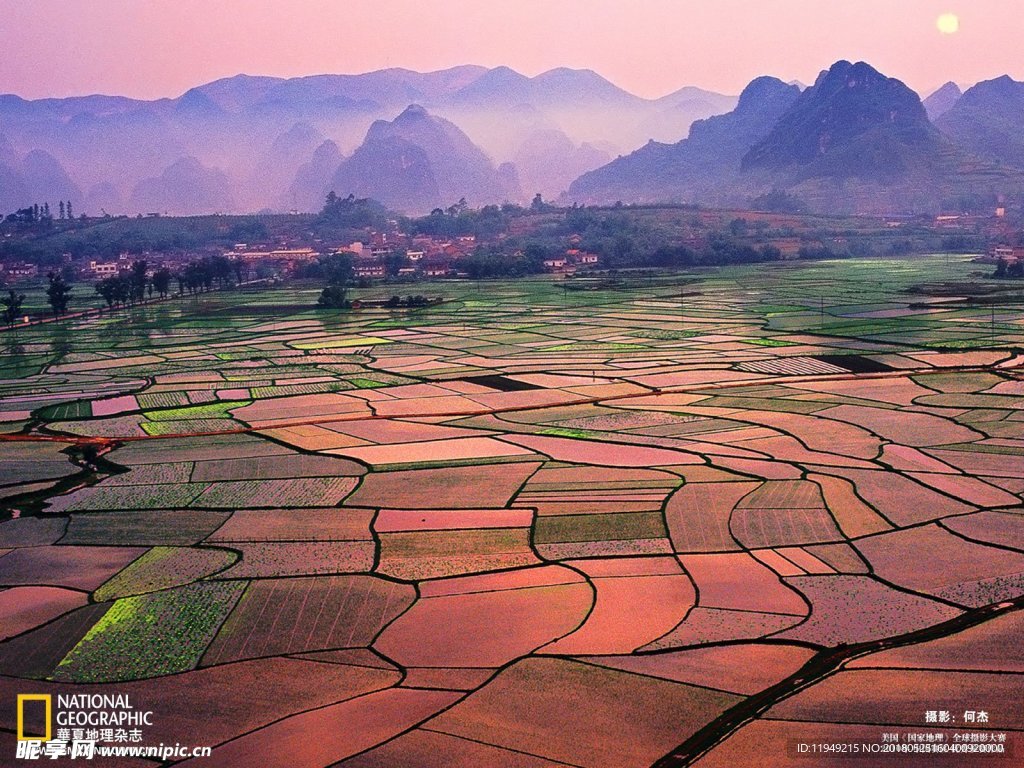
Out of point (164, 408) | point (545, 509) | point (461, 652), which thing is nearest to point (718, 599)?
point (461, 652)

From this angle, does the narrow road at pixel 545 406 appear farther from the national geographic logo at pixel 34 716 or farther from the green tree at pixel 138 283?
the green tree at pixel 138 283

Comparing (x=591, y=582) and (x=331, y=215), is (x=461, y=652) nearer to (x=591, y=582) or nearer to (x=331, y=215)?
(x=591, y=582)

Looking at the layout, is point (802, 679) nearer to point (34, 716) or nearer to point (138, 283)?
point (34, 716)

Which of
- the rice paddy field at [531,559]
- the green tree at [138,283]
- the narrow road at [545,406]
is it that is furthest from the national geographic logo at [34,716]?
the green tree at [138,283]

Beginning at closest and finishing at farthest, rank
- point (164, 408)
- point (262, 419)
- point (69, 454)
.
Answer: point (69, 454)
point (262, 419)
point (164, 408)

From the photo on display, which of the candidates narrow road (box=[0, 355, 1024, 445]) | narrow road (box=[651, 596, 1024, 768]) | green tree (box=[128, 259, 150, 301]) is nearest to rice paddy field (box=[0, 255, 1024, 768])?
narrow road (box=[651, 596, 1024, 768])
